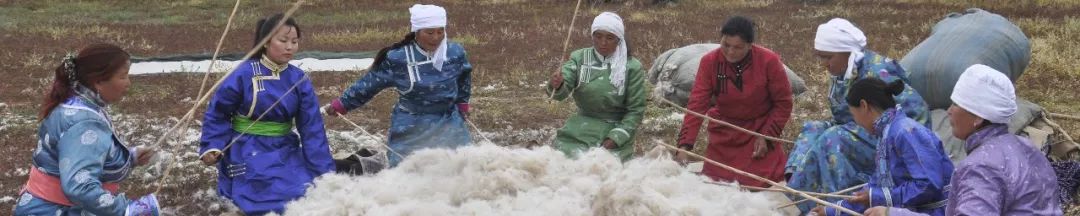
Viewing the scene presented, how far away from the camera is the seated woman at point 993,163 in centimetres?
304

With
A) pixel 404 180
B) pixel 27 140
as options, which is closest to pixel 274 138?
pixel 404 180

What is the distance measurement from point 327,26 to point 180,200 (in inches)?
416

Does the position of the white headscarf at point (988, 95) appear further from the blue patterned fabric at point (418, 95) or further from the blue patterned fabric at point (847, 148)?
the blue patterned fabric at point (418, 95)

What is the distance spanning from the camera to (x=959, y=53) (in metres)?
6.32

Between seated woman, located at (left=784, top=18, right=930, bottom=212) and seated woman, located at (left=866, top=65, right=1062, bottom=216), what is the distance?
1095 mm

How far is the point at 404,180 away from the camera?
385cm

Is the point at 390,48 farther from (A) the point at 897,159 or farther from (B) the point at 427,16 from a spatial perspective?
(A) the point at 897,159

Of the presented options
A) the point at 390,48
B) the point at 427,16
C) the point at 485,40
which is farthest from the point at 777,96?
the point at 485,40

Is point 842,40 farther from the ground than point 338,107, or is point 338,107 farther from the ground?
point 842,40

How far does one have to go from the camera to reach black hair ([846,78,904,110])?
3.81 m

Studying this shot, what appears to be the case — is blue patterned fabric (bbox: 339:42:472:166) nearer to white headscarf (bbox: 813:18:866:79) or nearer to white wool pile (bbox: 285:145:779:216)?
white wool pile (bbox: 285:145:779:216)

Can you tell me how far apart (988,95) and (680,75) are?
539 cm

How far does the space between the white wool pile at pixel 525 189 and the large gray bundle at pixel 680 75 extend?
438 cm

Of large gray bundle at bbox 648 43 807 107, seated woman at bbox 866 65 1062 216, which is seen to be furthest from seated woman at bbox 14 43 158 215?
large gray bundle at bbox 648 43 807 107
